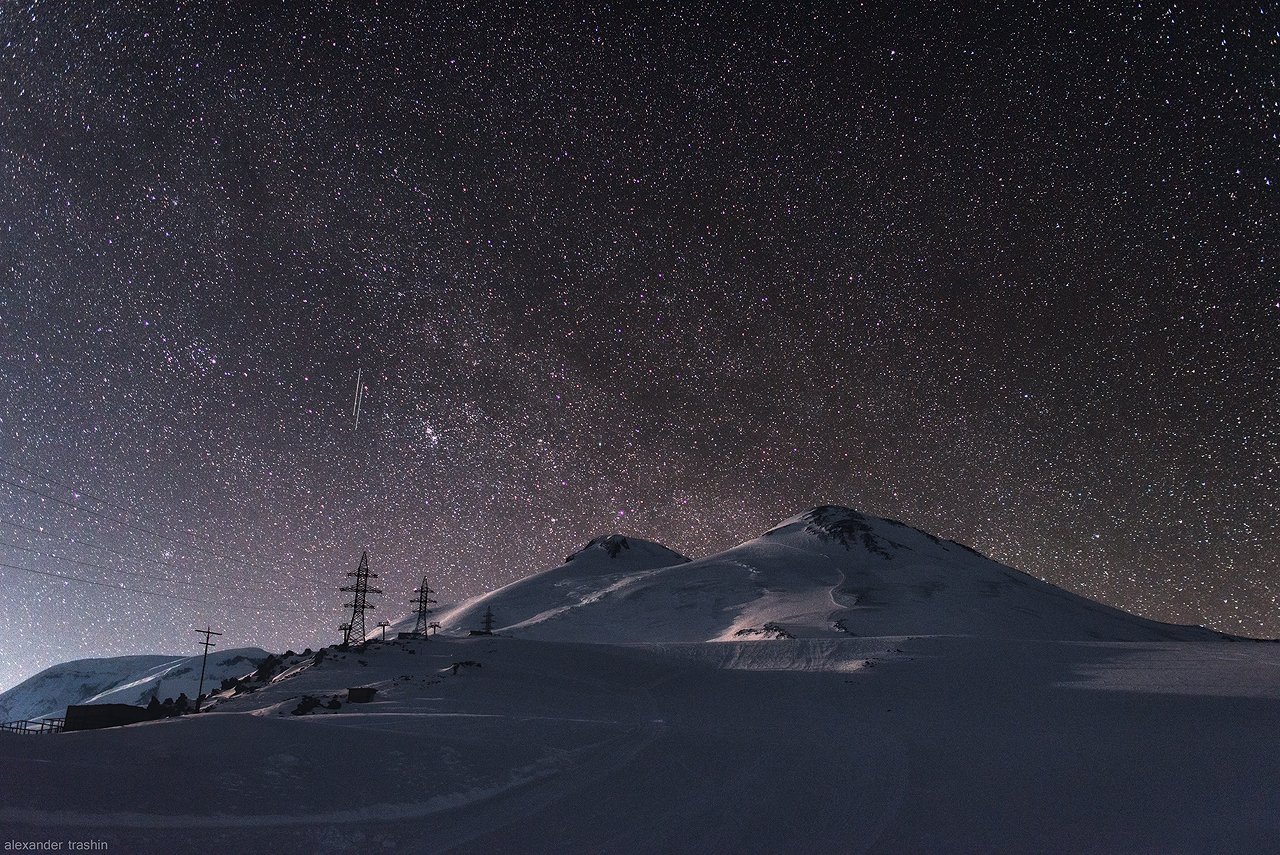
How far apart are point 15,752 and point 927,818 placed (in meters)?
15.4

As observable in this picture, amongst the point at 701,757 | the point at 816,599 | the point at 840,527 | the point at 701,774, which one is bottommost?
the point at 701,774

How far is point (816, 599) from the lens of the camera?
8194cm

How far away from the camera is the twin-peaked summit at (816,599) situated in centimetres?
7175

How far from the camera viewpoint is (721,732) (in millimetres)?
22141

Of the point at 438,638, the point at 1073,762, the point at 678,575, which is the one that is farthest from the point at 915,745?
the point at 678,575

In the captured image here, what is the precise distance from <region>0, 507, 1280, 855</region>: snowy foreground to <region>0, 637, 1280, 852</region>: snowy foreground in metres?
0.07

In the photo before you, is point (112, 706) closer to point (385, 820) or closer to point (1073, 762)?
point (385, 820)

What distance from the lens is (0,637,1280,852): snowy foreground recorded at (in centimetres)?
1058

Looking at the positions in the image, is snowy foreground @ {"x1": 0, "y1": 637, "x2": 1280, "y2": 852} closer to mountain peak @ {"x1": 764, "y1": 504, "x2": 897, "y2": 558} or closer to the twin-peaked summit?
the twin-peaked summit

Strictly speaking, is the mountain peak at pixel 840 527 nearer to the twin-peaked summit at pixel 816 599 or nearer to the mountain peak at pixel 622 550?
the twin-peaked summit at pixel 816 599

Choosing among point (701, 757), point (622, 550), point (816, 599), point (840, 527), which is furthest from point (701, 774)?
point (622, 550)

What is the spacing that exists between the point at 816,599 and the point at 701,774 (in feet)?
229

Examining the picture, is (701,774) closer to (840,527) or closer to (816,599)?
(816,599)

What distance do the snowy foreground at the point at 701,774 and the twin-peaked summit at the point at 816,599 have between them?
115 ft
